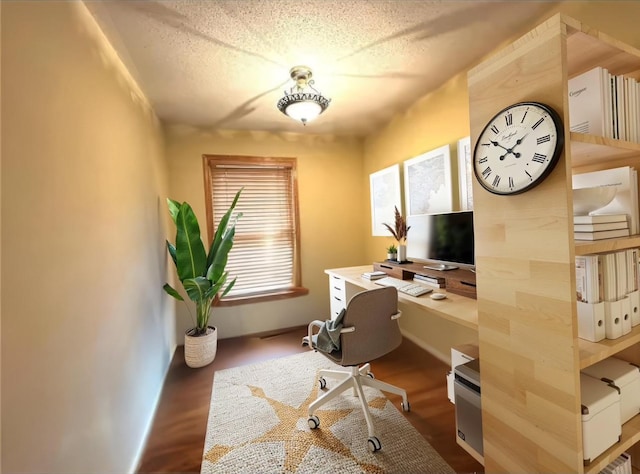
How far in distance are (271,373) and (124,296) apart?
138 cm

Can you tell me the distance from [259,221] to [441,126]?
2205 millimetres

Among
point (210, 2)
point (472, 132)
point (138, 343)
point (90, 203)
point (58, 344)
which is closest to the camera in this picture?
point (58, 344)

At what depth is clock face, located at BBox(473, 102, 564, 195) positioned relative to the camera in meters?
0.82

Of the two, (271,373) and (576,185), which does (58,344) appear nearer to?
(271,373)

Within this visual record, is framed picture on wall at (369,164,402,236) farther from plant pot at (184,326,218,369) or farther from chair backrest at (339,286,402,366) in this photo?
plant pot at (184,326,218,369)

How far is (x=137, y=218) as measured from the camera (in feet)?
6.06

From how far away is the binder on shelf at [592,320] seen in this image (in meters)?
0.95

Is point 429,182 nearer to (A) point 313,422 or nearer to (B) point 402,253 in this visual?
(B) point 402,253

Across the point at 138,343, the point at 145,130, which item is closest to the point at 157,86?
Result: the point at 145,130

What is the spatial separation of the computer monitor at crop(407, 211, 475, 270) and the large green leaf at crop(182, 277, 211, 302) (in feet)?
6.00

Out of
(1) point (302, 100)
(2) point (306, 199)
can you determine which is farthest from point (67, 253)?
(2) point (306, 199)

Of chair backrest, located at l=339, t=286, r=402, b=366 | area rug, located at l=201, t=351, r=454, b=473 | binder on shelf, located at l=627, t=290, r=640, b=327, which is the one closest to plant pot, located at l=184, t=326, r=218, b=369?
area rug, located at l=201, t=351, r=454, b=473

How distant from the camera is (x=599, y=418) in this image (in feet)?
2.90

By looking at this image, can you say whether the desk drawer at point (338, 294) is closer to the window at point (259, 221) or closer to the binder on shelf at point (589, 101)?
the window at point (259, 221)
